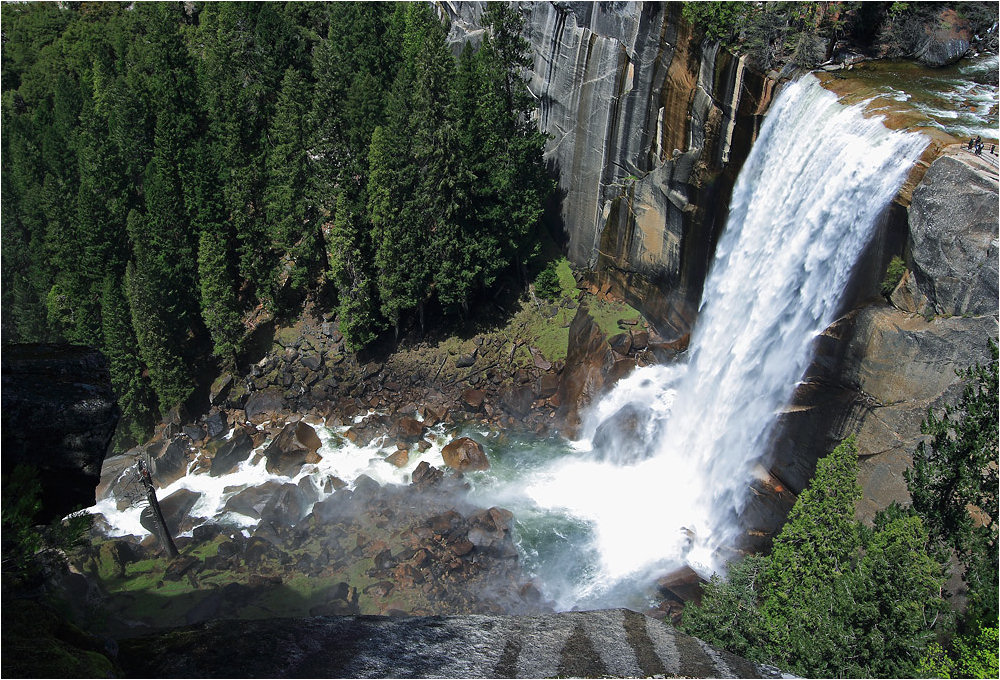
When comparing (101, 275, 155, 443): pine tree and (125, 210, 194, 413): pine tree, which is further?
(125, 210, 194, 413): pine tree

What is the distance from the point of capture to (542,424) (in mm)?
43219

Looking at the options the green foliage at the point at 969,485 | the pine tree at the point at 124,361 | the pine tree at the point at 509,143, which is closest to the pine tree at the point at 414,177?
the pine tree at the point at 509,143

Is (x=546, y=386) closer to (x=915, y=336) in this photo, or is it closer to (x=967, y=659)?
(x=915, y=336)

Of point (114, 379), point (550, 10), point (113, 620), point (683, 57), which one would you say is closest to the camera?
point (113, 620)

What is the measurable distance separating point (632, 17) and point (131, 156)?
3402 centimetres

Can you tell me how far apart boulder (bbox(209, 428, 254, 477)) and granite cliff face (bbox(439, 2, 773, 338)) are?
79.7 ft

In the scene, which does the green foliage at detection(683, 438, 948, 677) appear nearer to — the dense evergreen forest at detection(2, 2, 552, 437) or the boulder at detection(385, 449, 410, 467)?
the boulder at detection(385, 449, 410, 467)

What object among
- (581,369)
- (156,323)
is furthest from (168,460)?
(581,369)

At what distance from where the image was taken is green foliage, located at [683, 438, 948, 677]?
64.1 feet

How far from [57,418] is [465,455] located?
986 inches

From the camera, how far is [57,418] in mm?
17312

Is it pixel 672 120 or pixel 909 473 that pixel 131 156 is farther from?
pixel 909 473

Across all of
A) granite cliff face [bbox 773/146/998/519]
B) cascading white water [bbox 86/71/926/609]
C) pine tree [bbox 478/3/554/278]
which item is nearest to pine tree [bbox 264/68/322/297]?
pine tree [bbox 478/3/554/278]

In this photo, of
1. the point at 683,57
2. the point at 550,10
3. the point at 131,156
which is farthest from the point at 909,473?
the point at 131,156
